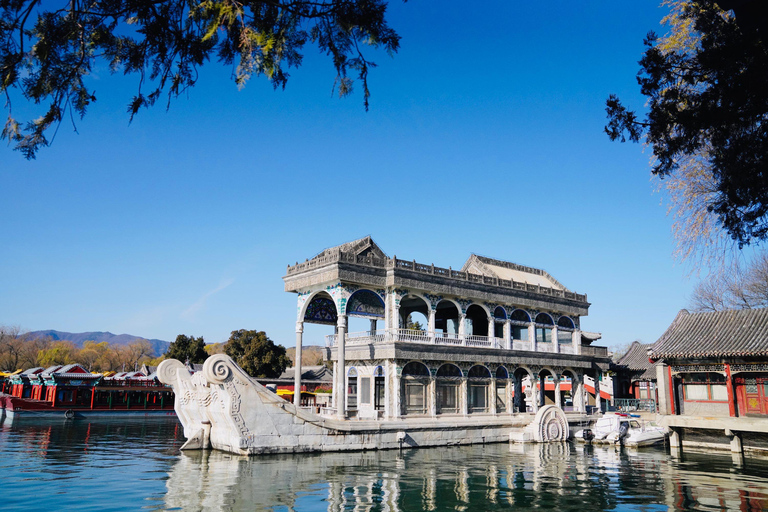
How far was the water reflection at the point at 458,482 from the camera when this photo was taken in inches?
493

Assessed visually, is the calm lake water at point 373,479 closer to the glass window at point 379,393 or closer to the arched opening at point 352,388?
the glass window at point 379,393

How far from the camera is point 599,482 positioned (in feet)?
51.3

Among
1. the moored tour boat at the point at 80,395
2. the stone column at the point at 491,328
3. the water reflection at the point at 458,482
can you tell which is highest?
the stone column at the point at 491,328

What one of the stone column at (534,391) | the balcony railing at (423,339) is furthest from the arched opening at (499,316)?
the stone column at (534,391)

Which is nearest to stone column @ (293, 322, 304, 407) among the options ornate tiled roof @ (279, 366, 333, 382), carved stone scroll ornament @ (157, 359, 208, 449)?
carved stone scroll ornament @ (157, 359, 208, 449)

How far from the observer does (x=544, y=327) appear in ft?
98.0

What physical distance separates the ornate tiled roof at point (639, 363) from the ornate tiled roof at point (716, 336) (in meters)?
10.3

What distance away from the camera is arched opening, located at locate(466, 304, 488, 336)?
2955 centimetres

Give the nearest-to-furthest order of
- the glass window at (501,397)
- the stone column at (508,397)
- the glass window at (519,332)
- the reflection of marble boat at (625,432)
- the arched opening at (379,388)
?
the arched opening at (379,388), the reflection of marble boat at (625,432), the glass window at (501,397), the stone column at (508,397), the glass window at (519,332)

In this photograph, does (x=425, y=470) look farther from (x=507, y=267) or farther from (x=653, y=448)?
(x=507, y=267)

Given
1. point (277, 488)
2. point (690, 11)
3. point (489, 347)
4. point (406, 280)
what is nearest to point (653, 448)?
point (489, 347)

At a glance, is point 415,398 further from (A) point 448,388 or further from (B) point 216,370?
(B) point 216,370

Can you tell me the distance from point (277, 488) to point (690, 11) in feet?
41.4

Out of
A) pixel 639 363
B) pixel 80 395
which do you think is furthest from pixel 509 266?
pixel 80 395
